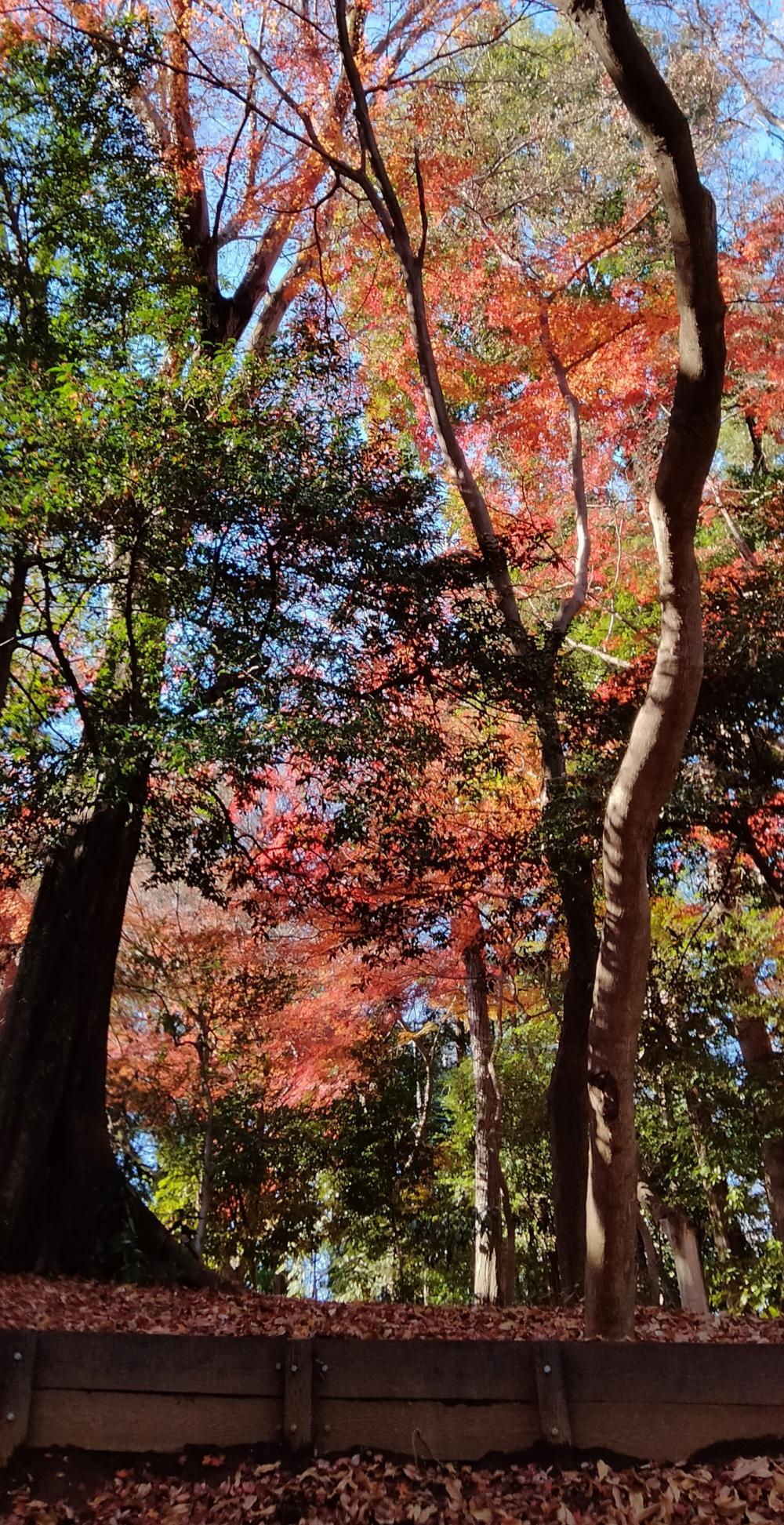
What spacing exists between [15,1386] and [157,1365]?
0.53 metres

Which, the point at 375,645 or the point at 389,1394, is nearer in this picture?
the point at 389,1394

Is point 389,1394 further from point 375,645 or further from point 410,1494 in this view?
point 375,645

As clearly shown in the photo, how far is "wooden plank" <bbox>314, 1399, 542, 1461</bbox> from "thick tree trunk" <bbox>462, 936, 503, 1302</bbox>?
17.8 ft

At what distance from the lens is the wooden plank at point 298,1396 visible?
12.4ft

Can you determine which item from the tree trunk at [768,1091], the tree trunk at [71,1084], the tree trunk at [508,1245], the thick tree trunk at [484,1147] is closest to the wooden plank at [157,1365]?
the tree trunk at [71,1084]

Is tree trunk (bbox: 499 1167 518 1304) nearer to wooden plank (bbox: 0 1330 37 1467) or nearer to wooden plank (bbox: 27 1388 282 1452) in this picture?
wooden plank (bbox: 27 1388 282 1452)

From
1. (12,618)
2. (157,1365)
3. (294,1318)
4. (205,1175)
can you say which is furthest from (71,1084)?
(205,1175)

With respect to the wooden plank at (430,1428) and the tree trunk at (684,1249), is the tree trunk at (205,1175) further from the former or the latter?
the wooden plank at (430,1428)

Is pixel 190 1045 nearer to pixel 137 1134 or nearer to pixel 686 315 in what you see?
pixel 137 1134

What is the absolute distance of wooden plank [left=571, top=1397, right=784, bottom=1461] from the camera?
3.76 meters

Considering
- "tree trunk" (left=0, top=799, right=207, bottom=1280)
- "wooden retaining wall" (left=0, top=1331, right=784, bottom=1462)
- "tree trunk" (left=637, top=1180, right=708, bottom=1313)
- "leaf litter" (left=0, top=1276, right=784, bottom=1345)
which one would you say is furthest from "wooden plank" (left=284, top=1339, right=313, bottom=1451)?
"tree trunk" (left=637, top=1180, right=708, bottom=1313)

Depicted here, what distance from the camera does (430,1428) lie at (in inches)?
149

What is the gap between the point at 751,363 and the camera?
13250mm

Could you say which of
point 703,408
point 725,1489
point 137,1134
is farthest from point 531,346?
point 137,1134
